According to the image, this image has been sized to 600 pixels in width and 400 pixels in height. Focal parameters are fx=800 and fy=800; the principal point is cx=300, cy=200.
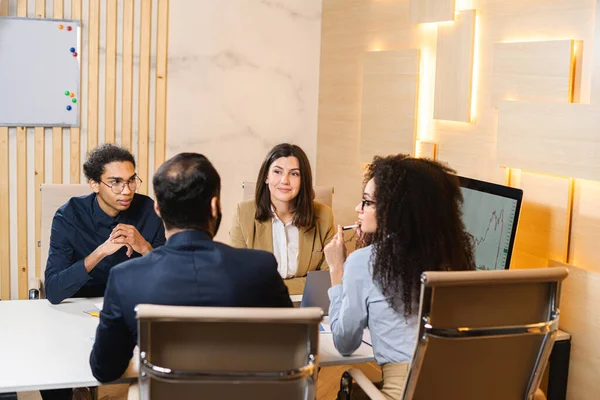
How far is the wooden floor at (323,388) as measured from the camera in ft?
13.3

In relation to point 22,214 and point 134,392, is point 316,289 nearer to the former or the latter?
point 134,392

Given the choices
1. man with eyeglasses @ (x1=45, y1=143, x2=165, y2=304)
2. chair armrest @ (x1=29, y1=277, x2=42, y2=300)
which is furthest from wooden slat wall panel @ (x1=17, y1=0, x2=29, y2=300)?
man with eyeglasses @ (x1=45, y1=143, x2=165, y2=304)

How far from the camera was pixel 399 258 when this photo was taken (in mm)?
2463

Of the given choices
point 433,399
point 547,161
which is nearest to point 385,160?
point 433,399

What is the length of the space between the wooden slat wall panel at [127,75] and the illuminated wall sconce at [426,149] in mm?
1979

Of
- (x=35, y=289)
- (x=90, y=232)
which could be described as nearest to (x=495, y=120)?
(x=90, y=232)

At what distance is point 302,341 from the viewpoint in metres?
1.99

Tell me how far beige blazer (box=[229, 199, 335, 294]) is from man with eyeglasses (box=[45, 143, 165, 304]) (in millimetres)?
414

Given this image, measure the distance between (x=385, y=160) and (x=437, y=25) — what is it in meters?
1.94

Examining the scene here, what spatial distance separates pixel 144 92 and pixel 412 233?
3.29 meters

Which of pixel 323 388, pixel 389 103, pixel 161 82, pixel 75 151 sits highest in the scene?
pixel 161 82

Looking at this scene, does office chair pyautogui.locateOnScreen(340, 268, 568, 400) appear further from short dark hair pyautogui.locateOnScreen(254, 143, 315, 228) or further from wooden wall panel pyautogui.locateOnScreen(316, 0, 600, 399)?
short dark hair pyautogui.locateOnScreen(254, 143, 315, 228)

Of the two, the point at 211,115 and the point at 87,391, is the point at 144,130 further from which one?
the point at 87,391

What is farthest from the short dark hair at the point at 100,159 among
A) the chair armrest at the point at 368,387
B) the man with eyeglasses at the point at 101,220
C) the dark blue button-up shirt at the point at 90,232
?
the chair armrest at the point at 368,387
